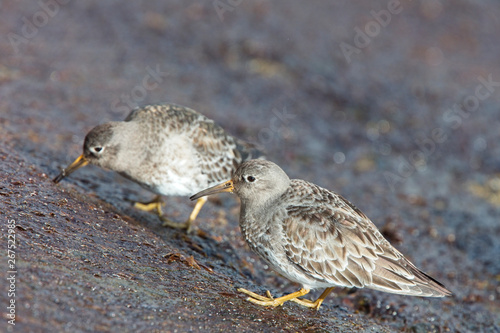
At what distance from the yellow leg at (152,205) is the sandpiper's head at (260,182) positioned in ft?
6.09

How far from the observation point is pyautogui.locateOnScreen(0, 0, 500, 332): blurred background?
5742mm

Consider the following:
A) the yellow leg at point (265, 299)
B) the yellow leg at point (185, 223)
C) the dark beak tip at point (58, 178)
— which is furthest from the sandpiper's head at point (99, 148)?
the yellow leg at point (265, 299)

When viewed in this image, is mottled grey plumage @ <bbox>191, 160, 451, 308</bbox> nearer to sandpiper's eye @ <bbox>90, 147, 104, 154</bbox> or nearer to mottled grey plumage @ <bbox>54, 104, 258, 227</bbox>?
mottled grey plumage @ <bbox>54, 104, 258, 227</bbox>

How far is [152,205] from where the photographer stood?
8.45m

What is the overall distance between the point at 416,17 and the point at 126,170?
10.9 meters

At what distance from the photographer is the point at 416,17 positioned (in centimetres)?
1605

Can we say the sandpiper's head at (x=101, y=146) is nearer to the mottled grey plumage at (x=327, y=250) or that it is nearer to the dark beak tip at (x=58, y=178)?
the dark beak tip at (x=58, y=178)

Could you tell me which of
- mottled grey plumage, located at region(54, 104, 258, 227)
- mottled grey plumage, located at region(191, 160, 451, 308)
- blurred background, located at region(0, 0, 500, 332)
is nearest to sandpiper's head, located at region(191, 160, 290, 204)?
mottled grey plumage, located at region(191, 160, 451, 308)

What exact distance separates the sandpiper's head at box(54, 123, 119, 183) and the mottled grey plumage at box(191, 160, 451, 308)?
Result: 90.7 inches

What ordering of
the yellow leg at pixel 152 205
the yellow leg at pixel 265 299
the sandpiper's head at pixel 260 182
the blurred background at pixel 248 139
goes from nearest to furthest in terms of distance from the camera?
the blurred background at pixel 248 139, the yellow leg at pixel 265 299, the sandpiper's head at pixel 260 182, the yellow leg at pixel 152 205

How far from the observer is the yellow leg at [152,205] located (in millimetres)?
8320

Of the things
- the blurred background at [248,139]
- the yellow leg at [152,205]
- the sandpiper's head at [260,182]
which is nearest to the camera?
the blurred background at [248,139]

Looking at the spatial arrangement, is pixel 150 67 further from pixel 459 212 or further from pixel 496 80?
pixel 496 80

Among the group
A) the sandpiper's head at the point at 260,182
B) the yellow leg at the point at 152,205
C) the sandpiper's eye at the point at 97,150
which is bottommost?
the yellow leg at the point at 152,205
